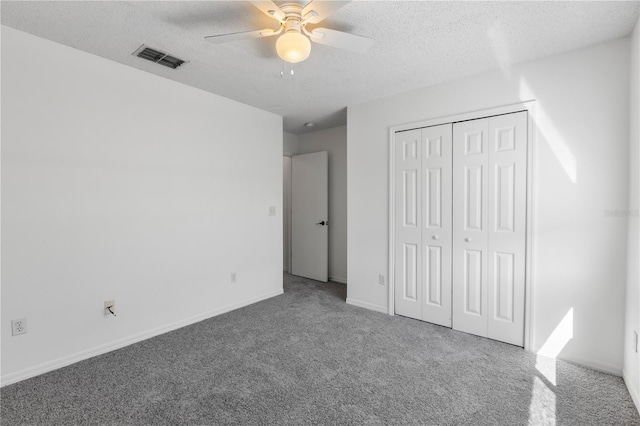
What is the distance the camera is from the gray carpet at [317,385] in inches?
68.7

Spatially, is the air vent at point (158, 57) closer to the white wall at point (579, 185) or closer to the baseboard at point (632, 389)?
the white wall at point (579, 185)

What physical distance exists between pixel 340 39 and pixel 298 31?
263 millimetres

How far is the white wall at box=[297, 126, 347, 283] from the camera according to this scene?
15.2 feet

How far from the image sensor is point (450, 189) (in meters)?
2.90

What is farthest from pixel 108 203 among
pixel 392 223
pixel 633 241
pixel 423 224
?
pixel 633 241

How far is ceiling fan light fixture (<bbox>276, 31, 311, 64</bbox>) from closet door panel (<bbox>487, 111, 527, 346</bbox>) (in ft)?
6.18

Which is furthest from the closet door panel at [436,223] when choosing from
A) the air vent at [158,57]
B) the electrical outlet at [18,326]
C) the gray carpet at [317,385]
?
the electrical outlet at [18,326]

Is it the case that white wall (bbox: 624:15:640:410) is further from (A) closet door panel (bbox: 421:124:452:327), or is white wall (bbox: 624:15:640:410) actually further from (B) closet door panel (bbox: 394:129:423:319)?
(B) closet door panel (bbox: 394:129:423:319)

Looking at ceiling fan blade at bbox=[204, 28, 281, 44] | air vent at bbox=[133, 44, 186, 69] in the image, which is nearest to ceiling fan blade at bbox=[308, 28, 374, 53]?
ceiling fan blade at bbox=[204, 28, 281, 44]

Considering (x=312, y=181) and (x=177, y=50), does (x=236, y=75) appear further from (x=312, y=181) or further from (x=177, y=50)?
(x=312, y=181)

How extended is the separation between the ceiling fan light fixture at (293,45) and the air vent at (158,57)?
50.4 inches

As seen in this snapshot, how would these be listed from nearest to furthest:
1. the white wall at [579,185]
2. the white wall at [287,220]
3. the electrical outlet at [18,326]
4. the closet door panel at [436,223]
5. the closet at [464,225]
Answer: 1. the electrical outlet at [18,326]
2. the white wall at [579,185]
3. the closet at [464,225]
4. the closet door panel at [436,223]
5. the white wall at [287,220]

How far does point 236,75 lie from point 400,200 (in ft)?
6.77

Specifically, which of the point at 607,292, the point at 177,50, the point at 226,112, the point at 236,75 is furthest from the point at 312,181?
the point at 607,292
